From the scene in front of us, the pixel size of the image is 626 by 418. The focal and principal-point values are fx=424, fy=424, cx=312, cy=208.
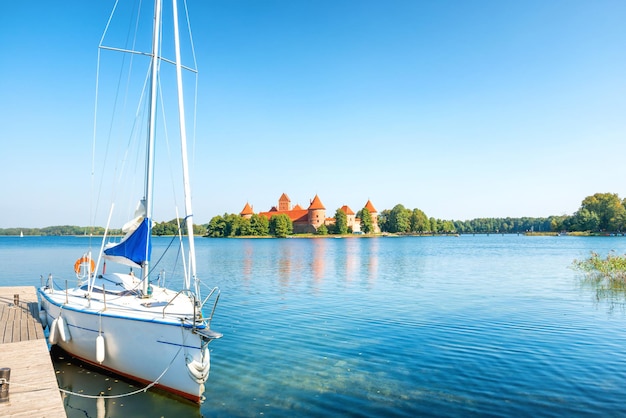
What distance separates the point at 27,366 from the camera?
10.0 m

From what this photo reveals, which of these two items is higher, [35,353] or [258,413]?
[35,353]

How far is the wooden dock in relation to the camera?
7758 millimetres

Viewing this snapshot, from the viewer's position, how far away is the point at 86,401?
10156mm

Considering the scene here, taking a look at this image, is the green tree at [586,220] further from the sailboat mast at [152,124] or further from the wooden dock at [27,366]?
the wooden dock at [27,366]

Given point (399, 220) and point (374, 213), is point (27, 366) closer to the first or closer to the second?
point (399, 220)

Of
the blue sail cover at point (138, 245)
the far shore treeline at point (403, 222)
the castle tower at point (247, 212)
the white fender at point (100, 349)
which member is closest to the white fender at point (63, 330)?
the white fender at point (100, 349)

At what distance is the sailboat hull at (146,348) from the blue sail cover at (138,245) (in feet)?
5.42

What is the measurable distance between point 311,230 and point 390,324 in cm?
15518

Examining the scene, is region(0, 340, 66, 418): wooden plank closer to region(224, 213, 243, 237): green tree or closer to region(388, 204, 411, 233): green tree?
region(224, 213, 243, 237): green tree

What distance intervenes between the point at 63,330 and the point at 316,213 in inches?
6362

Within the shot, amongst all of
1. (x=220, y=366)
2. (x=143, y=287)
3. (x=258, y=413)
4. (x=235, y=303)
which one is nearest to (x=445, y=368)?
(x=258, y=413)

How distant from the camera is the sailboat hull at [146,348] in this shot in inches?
376

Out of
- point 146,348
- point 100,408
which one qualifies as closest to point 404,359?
point 146,348

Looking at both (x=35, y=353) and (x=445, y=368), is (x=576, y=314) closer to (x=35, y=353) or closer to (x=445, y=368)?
(x=445, y=368)
